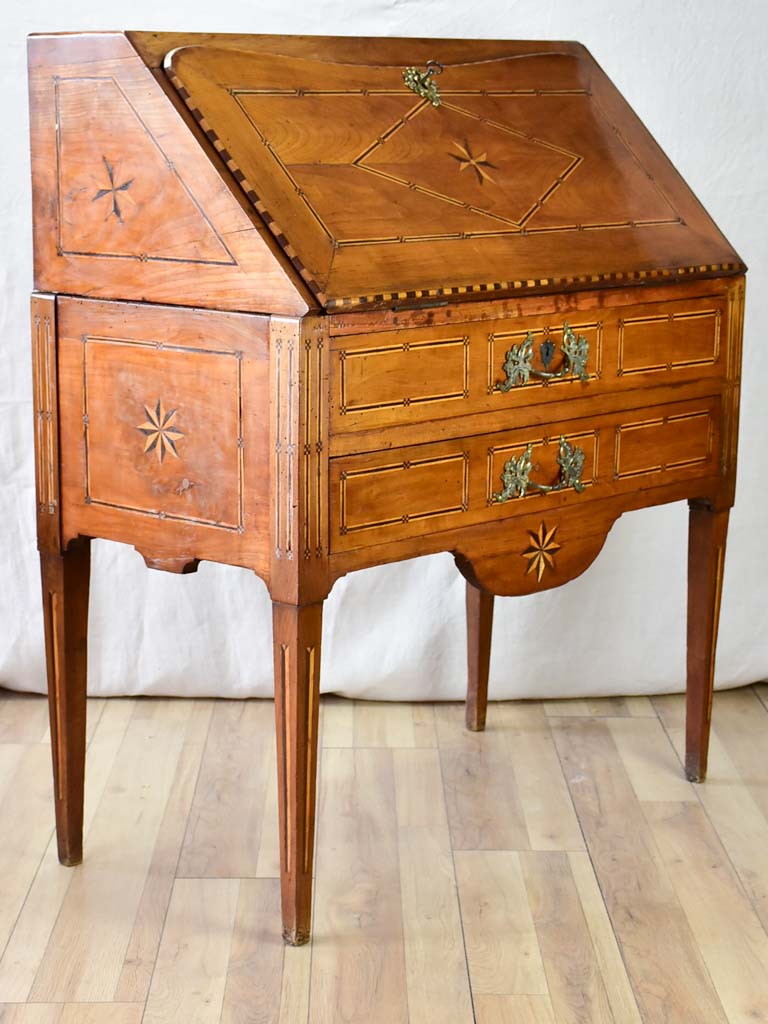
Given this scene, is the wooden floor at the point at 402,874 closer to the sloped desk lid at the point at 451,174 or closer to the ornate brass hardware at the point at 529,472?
the ornate brass hardware at the point at 529,472

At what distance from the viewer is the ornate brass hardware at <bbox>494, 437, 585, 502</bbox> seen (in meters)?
2.19

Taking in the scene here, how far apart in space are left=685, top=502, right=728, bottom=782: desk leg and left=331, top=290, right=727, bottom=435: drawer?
0.29m

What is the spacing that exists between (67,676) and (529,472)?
0.77 m

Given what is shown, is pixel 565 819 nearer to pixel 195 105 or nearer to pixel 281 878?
pixel 281 878

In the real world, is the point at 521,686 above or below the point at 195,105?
below

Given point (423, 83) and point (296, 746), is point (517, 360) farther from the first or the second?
point (296, 746)

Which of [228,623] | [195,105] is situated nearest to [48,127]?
[195,105]

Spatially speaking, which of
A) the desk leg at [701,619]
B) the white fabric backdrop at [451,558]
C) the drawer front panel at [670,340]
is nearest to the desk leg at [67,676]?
the white fabric backdrop at [451,558]

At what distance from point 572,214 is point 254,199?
1.95ft

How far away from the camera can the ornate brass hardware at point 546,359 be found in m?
2.14

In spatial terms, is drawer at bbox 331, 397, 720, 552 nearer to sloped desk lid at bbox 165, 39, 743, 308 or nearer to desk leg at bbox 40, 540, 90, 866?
sloped desk lid at bbox 165, 39, 743, 308

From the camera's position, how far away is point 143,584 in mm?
3121

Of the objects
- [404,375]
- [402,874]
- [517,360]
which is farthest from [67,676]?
[517,360]

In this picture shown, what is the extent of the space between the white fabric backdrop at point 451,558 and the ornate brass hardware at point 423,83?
0.69 meters
